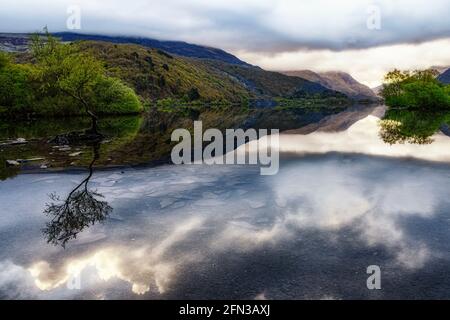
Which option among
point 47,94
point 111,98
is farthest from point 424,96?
point 47,94

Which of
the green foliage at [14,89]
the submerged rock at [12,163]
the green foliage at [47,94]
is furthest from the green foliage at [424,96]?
the submerged rock at [12,163]

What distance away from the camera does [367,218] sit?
17.8 m

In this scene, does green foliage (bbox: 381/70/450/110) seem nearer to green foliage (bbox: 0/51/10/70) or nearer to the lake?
the lake

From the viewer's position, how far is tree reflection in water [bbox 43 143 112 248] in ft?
52.8

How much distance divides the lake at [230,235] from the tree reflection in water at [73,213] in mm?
143

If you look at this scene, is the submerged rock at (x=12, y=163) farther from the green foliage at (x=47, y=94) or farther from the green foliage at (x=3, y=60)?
the green foliage at (x=3, y=60)

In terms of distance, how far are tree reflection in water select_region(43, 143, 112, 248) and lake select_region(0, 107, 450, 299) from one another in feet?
0.47

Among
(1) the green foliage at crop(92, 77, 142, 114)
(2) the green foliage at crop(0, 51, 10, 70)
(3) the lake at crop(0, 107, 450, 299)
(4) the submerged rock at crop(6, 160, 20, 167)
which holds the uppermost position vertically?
(2) the green foliage at crop(0, 51, 10, 70)

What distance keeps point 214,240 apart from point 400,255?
665cm

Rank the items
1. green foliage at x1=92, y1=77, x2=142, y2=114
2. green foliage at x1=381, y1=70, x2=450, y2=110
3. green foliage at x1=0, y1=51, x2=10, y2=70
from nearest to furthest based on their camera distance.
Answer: green foliage at x1=0, y1=51, x2=10, y2=70 < green foliage at x1=92, y1=77, x2=142, y2=114 < green foliage at x1=381, y1=70, x2=450, y2=110

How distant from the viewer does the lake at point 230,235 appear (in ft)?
38.0

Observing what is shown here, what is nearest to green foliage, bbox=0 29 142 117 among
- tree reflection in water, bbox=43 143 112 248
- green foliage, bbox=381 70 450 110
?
tree reflection in water, bbox=43 143 112 248
